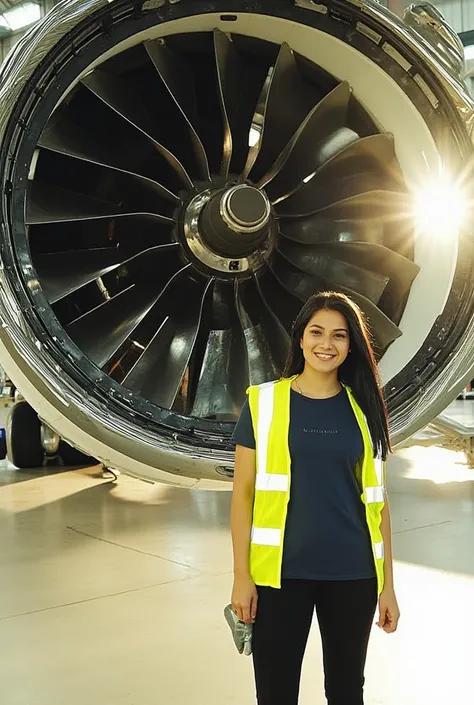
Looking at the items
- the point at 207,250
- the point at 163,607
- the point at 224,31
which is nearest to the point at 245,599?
the point at 163,607

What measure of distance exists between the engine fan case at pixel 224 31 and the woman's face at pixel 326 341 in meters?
0.73

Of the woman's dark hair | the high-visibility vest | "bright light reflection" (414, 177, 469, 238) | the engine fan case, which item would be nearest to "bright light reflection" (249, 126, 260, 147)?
the engine fan case

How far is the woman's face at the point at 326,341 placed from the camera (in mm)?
1317

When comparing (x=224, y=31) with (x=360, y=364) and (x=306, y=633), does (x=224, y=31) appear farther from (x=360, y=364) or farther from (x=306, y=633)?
(x=306, y=633)

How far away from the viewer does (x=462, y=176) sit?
2.25 m

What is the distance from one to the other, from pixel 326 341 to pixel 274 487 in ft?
0.84

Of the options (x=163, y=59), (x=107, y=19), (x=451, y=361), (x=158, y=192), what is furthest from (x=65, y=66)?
(x=451, y=361)

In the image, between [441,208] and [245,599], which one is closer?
[245,599]

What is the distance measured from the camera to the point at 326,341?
Answer: 1319mm

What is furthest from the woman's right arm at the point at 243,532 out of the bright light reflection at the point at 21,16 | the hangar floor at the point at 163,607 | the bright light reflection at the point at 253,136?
the bright light reflection at the point at 21,16

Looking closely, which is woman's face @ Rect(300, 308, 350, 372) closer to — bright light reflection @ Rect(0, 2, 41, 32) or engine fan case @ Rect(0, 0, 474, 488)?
engine fan case @ Rect(0, 0, 474, 488)

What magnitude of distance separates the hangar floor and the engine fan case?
39 centimetres

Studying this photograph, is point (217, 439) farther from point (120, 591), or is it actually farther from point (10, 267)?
point (10, 267)

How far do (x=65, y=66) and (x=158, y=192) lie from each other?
590mm
